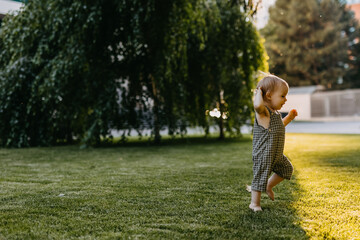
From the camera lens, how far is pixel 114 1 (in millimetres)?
6781

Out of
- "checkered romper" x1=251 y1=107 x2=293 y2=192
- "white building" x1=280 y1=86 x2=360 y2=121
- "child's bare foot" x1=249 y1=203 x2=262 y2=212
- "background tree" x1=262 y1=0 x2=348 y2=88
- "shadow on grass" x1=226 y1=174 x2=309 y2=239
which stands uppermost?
"background tree" x1=262 y1=0 x2=348 y2=88

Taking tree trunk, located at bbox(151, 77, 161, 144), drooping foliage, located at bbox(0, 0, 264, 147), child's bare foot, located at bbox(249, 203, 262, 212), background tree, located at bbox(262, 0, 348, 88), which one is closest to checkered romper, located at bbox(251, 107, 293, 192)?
child's bare foot, located at bbox(249, 203, 262, 212)

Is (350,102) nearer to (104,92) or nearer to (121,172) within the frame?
(104,92)

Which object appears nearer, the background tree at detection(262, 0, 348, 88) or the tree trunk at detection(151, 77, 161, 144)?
the tree trunk at detection(151, 77, 161, 144)

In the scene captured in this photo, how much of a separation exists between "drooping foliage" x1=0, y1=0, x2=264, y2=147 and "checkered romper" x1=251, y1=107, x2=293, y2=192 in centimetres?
459

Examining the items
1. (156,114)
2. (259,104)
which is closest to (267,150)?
(259,104)

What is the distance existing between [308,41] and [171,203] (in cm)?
2799

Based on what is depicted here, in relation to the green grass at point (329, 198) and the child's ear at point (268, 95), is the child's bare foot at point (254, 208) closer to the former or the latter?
the green grass at point (329, 198)

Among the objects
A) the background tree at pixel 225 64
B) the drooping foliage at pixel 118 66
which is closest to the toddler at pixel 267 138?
the drooping foliage at pixel 118 66

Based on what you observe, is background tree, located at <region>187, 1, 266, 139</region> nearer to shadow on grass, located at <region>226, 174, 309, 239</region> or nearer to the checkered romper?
shadow on grass, located at <region>226, 174, 309, 239</region>

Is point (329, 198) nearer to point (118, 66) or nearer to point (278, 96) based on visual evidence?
point (278, 96)

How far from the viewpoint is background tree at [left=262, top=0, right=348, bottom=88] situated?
27.3m

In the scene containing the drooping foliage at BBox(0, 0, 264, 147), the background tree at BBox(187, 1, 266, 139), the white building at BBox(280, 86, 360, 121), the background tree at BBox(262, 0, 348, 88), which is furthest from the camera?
the background tree at BBox(262, 0, 348, 88)

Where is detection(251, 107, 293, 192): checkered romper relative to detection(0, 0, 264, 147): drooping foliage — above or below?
below
